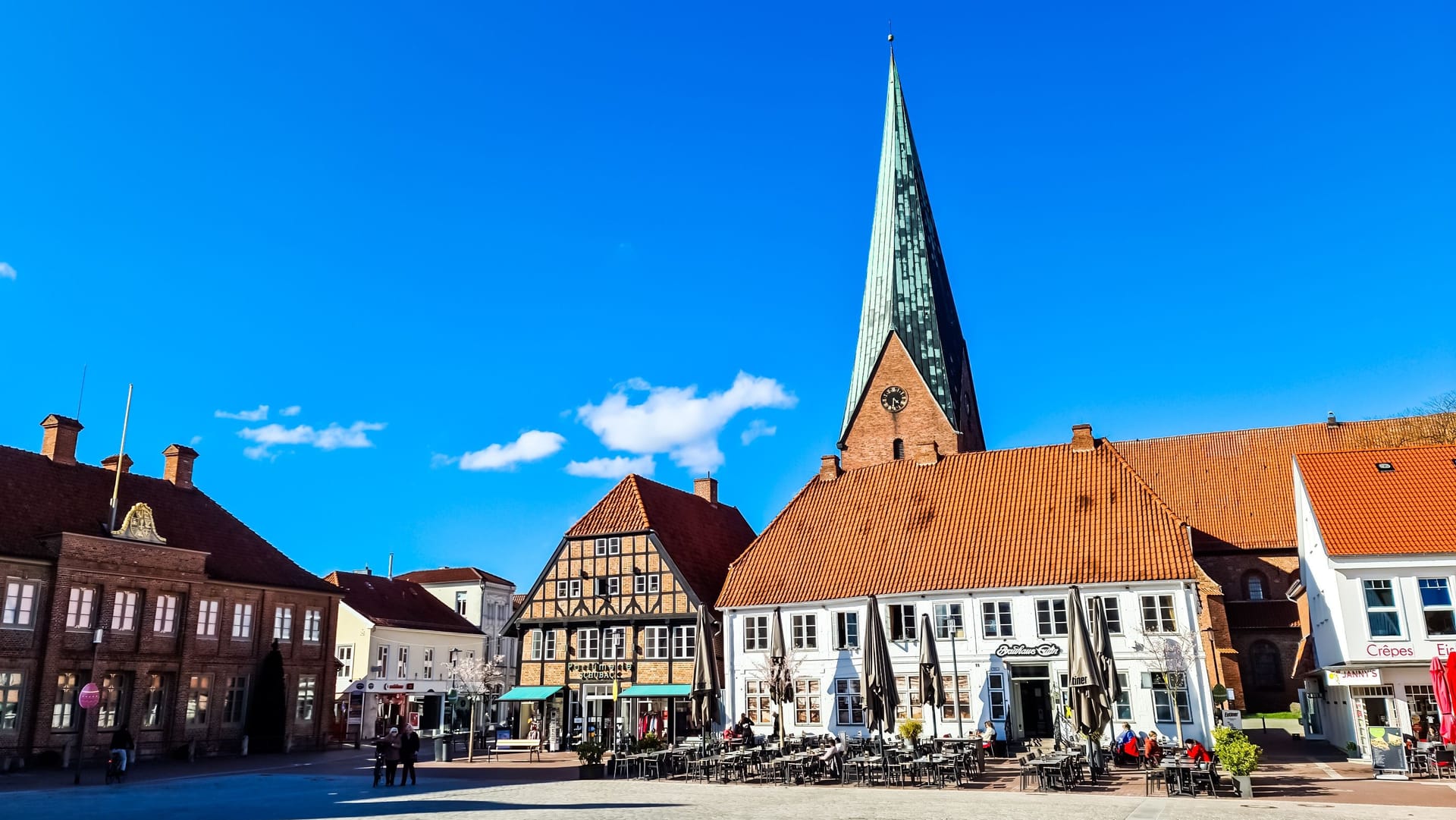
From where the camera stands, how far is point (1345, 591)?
2559 centimetres

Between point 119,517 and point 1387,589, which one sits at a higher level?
point 119,517

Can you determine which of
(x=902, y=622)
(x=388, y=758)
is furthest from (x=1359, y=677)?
(x=388, y=758)

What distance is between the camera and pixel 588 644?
40.6 metres

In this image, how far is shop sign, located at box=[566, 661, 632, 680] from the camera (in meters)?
39.4

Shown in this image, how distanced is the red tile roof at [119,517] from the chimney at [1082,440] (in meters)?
29.7

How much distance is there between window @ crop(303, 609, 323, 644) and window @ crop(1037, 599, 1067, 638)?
27944 millimetres

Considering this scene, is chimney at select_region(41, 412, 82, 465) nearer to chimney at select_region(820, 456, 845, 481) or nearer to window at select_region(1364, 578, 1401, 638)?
chimney at select_region(820, 456, 845, 481)

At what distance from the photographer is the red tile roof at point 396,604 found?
2076 inches

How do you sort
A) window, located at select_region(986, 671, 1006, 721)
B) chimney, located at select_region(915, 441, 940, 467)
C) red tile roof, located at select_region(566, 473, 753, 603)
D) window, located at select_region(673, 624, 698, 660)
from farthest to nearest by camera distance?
red tile roof, located at select_region(566, 473, 753, 603) < chimney, located at select_region(915, 441, 940, 467) < window, located at select_region(673, 624, 698, 660) < window, located at select_region(986, 671, 1006, 721)

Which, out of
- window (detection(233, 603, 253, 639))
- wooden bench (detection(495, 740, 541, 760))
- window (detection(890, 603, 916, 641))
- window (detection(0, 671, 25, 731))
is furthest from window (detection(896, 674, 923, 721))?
window (detection(0, 671, 25, 731))

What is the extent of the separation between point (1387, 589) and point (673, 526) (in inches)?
1001

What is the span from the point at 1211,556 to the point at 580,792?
32092 millimetres

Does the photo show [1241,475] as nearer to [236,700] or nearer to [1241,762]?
[1241,762]

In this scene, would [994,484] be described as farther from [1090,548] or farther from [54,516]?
[54,516]
